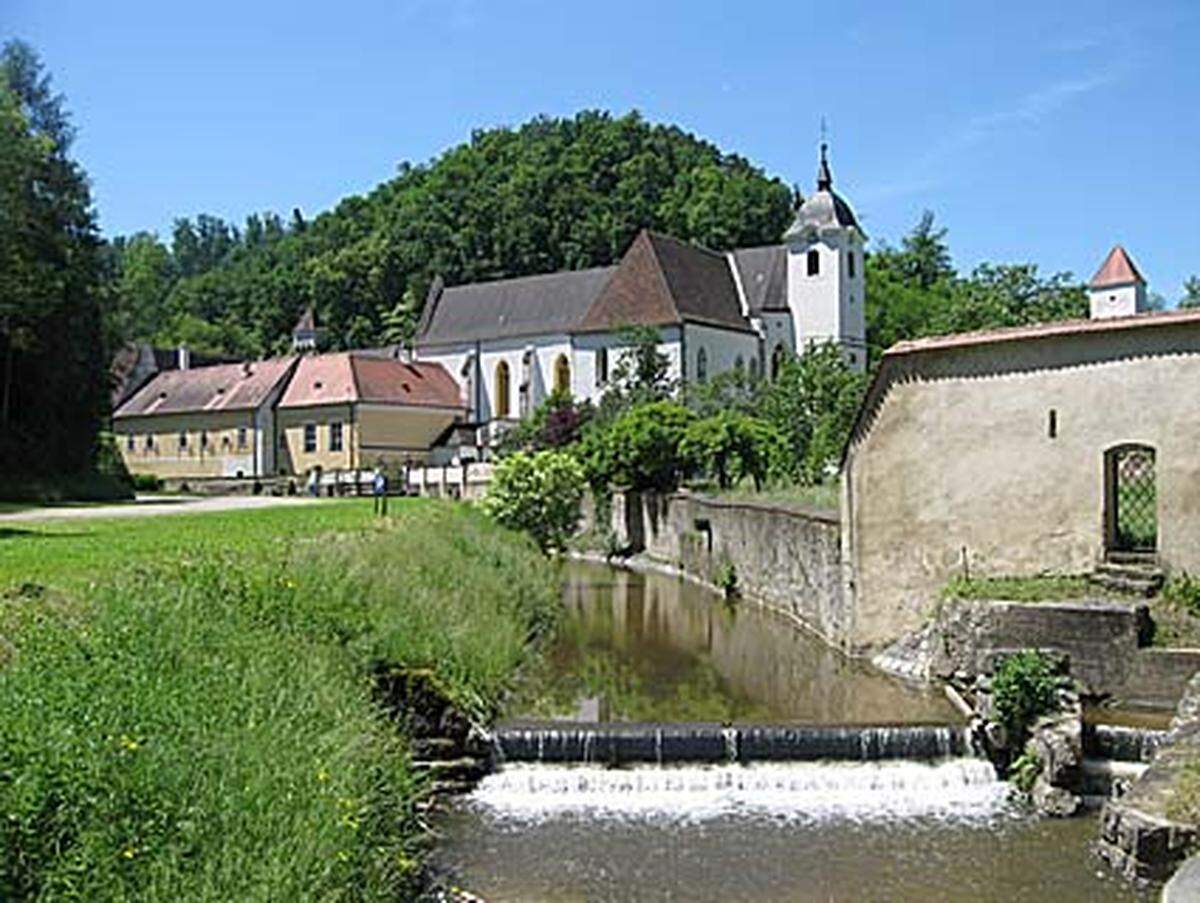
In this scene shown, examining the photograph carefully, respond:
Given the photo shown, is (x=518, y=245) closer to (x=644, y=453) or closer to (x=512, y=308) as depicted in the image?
(x=512, y=308)

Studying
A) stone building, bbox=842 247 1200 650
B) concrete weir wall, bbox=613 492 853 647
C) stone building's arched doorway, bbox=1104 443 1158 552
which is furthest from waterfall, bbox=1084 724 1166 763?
concrete weir wall, bbox=613 492 853 647

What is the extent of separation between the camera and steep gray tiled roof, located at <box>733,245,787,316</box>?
261 ft

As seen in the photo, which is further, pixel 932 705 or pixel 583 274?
pixel 583 274

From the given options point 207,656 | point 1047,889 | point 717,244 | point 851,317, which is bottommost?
point 1047,889

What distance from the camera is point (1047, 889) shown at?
33.9 ft

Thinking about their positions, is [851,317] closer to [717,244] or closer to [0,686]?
[717,244]

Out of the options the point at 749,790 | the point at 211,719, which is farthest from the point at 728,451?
the point at 211,719

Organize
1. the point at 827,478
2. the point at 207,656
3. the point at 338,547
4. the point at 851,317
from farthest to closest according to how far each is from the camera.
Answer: the point at 851,317 < the point at 827,478 < the point at 338,547 < the point at 207,656

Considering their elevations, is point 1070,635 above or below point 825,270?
below

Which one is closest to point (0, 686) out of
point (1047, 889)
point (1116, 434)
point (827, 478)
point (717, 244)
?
point (1047, 889)

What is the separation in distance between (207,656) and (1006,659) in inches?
364

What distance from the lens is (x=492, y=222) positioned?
108375mm

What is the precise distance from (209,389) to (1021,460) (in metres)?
62.1

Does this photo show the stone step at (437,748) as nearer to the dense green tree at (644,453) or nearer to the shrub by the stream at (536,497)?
the shrub by the stream at (536,497)
